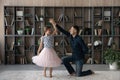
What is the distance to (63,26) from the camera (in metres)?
9.57

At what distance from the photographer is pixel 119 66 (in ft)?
27.4

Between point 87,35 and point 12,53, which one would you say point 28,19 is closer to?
point 12,53

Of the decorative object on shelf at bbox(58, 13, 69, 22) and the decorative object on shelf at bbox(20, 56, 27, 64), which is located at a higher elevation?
the decorative object on shelf at bbox(58, 13, 69, 22)

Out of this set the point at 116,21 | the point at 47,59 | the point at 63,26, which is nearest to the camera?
the point at 47,59

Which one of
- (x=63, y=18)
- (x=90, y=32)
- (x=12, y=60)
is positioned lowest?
(x=12, y=60)

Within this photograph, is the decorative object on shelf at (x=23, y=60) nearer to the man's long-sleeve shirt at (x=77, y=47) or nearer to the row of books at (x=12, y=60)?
the row of books at (x=12, y=60)

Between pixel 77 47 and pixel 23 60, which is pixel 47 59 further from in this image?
pixel 23 60

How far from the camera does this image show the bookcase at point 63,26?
945cm

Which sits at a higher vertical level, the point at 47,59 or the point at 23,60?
the point at 47,59

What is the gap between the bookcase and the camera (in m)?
9.45

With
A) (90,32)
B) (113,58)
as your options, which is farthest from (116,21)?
(113,58)

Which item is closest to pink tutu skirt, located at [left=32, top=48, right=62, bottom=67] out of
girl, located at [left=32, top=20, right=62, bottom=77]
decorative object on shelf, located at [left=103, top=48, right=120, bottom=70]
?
girl, located at [left=32, top=20, right=62, bottom=77]

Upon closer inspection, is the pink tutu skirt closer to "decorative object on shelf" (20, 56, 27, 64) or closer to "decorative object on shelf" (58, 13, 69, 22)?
"decorative object on shelf" (20, 56, 27, 64)

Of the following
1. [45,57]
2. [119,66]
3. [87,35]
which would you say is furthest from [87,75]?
[87,35]
